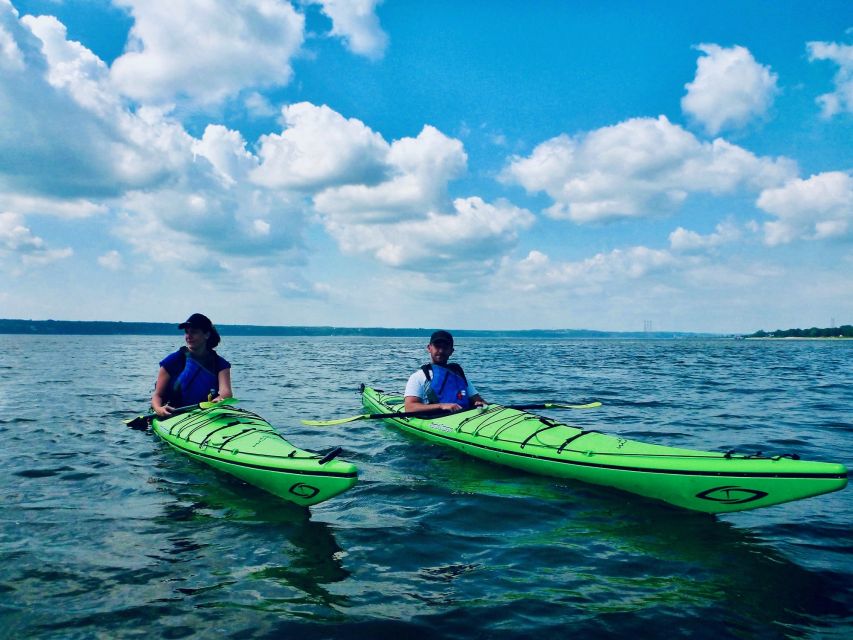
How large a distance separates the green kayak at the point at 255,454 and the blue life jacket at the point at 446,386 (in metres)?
2.98

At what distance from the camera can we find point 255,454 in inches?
249

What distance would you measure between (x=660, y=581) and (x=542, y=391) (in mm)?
13872

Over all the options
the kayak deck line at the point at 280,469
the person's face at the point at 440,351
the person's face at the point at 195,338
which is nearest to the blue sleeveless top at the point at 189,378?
the person's face at the point at 195,338

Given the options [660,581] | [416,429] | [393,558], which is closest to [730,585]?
[660,581]

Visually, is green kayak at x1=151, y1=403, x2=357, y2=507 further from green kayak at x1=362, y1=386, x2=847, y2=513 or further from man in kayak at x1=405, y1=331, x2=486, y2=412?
green kayak at x1=362, y1=386, x2=847, y2=513

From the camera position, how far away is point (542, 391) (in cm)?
1809

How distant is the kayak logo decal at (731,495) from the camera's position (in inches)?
208

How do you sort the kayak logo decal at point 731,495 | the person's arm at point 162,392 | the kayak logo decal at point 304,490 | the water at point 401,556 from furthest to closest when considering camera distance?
the person's arm at point 162,392, the kayak logo decal at point 304,490, the kayak logo decal at point 731,495, the water at point 401,556

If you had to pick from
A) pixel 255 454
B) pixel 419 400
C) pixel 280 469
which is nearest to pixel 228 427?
pixel 255 454

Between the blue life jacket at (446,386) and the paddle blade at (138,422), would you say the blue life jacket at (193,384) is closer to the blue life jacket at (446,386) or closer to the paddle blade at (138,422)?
the paddle blade at (138,422)

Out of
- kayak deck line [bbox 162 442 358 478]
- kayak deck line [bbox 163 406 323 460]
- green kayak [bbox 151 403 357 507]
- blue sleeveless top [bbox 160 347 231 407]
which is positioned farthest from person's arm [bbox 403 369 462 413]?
kayak deck line [bbox 162 442 358 478]

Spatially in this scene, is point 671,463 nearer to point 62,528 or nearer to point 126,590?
point 126,590

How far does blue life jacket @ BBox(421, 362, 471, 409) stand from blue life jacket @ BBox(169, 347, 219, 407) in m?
3.52

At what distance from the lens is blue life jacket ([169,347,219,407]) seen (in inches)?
342
